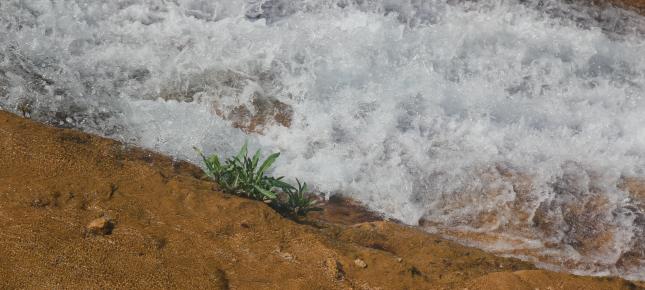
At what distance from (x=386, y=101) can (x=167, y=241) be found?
10.4 feet

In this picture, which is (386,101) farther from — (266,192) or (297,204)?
(266,192)

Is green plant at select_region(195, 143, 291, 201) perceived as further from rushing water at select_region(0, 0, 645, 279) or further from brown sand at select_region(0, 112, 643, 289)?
rushing water at select_region(0, 0, 645, 279)

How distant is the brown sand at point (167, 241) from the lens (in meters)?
2.78

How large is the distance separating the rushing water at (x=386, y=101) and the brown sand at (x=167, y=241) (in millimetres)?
1052

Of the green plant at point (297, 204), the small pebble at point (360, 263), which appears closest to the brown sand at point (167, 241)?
the small pebble at point (360, 263)

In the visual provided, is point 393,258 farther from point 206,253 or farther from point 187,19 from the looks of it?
point 187,19

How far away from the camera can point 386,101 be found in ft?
19.0

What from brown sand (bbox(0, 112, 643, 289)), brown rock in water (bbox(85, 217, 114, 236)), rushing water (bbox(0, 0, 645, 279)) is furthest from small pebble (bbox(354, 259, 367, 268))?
rushing water (bbox(0, 0, 645, 279))

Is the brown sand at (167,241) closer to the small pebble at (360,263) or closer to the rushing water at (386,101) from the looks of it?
the small pebble at (360,263)

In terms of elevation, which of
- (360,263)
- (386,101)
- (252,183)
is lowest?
(386,101)

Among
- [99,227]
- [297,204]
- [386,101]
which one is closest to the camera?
[99,227]

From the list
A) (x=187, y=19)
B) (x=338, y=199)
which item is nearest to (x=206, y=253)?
(x=338, y=199)

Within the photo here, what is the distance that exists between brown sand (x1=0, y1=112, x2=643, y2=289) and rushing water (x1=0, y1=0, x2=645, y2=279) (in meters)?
1.05

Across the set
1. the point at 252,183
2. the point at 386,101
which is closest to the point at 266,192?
the point at 252,183
